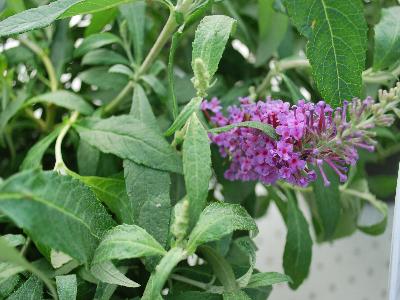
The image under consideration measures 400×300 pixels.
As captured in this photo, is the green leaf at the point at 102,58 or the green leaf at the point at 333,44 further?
the green leaf at the point at 102,58

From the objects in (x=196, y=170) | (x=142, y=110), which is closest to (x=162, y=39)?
(x=142, y=110)

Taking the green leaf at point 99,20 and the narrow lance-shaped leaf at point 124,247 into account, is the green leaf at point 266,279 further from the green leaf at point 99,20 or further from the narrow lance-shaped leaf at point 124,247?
the green leaf at point 99,20

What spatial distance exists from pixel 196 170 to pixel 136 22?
271 millimetres

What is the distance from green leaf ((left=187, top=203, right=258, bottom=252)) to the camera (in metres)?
0.40

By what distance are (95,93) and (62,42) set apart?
0.23 ft

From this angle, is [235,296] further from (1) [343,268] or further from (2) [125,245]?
(1) [343,268]

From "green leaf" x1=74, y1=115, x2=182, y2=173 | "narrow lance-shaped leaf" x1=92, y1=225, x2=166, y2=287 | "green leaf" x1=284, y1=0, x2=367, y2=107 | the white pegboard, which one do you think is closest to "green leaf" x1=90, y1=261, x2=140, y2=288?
"narrow lance-shaped leaf" x1=92, y1=225, x2=166, y2=287

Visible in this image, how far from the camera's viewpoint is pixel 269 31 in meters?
0.68

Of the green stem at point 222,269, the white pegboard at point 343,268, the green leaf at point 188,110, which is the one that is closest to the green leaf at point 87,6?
the green leaf at point 188,110

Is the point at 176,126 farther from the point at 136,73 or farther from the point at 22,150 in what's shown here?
the point at 22,150

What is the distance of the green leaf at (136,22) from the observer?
620 mm

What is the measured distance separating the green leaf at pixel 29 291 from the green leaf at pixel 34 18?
19 centimetres

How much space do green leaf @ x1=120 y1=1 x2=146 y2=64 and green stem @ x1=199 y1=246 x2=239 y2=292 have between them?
0.76ft

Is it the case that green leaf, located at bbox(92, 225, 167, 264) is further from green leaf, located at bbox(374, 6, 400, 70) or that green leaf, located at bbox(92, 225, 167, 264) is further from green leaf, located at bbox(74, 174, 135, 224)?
green leaf, located at bbox(374, 6, 400, 70)
